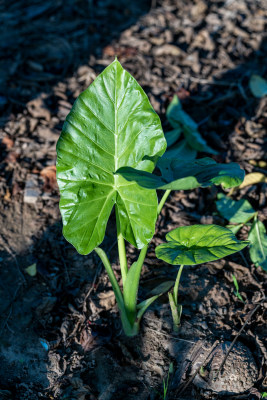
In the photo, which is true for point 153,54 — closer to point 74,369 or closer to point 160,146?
point 160,146

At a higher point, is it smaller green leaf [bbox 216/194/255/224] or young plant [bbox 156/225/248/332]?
young plant [bbox 156/225/248/332]

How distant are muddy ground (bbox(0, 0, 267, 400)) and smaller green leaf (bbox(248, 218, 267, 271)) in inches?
2.4

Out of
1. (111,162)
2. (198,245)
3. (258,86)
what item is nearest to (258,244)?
(198,245)

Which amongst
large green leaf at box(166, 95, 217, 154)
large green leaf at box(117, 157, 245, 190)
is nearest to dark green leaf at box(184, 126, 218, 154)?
large green leaf at box(166, 95, 217, 154)

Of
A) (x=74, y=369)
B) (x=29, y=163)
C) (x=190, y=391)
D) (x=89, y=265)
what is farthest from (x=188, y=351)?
(x=29, y=163)

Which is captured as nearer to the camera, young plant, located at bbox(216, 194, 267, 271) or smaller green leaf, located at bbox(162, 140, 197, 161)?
young plant, located at bbox(216, 194, 267, 271)

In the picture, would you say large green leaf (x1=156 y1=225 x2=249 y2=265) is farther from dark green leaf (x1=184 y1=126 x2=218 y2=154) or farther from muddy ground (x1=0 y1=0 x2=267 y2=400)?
dark green leaf (x1=184 y1=126 x2=218 y2=154)

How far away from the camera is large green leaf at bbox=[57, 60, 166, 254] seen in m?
1.36

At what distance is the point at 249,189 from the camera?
6.85 ft

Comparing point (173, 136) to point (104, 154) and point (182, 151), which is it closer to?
point (182, 151)

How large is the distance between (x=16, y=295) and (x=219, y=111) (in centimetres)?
163

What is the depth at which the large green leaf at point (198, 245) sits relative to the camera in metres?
1.24

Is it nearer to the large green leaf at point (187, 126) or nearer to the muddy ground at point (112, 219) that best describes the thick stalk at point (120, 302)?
the muddy ground at point (112, 219)

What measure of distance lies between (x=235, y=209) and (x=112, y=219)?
604mm
